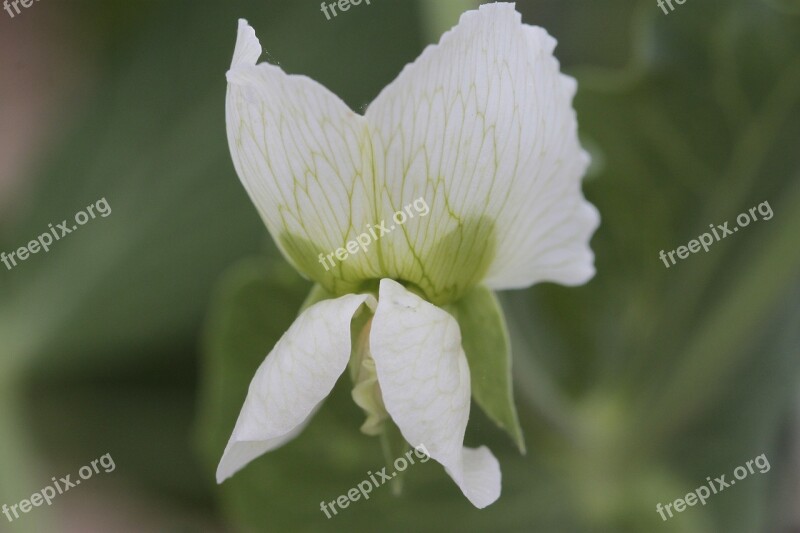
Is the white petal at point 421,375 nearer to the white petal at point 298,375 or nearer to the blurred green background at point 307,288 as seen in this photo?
the white petal at point 298,375

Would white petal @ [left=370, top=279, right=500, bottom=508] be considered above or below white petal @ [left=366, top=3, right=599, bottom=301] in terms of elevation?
below

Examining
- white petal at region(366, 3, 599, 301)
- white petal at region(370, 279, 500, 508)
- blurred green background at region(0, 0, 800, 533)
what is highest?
white petal at region(366, 3, 599, 301)

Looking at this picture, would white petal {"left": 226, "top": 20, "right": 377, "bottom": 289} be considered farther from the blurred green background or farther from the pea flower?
the blurred green background

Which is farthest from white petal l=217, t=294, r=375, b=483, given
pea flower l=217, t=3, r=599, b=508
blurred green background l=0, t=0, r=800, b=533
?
blurred green background l=0, t=0, r=800, b=533

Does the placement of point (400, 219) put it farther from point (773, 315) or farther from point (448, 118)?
point (773, 315)

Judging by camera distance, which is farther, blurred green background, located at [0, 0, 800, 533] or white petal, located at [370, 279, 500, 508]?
blurred green background, located at [0, 0, 800, 533]

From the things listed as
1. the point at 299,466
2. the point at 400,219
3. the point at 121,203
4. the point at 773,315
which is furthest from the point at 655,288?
the point at 121,203

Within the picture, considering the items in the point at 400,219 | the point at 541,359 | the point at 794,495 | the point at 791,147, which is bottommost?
the point at 794,495
